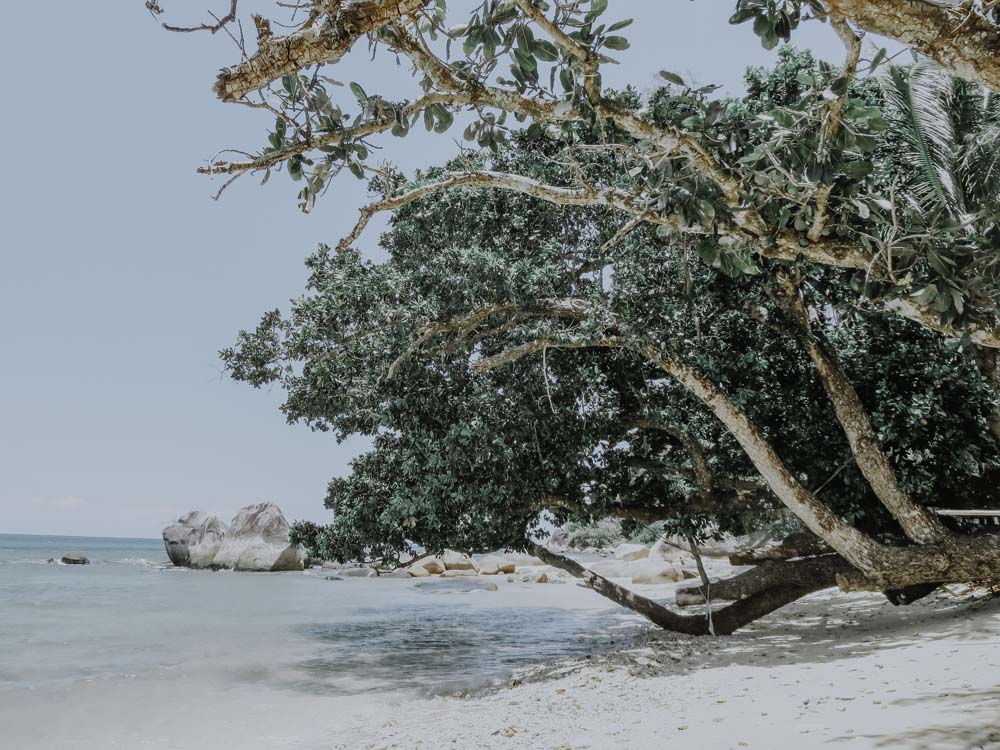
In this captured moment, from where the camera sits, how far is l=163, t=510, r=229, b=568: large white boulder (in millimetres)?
39125

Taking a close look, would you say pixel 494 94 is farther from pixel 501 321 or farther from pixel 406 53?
pixel 501 321

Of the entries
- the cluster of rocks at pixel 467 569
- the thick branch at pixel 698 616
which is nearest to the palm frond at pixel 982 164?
the thick branch at pixel 698 616

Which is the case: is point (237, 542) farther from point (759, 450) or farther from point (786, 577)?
point (759, 450)

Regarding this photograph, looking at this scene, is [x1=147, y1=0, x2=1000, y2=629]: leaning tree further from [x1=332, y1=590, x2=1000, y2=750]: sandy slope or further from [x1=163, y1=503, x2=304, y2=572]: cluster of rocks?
[x1=163, y1=503, x2=304, y2=572]: cluster of rocks

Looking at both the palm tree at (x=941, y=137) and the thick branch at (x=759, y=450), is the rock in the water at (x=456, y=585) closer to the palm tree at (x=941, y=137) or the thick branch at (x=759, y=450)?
the thick branch at (x=759, y=450)

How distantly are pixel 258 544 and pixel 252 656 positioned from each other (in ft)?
84.7

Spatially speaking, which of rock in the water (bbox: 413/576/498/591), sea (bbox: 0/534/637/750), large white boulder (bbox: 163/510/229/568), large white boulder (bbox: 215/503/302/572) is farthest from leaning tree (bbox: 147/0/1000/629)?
large white boulder (bbox: 163/510/229/568)

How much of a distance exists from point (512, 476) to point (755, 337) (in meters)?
3.65

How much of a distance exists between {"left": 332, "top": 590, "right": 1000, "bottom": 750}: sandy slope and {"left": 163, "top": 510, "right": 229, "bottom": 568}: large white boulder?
3565 cm

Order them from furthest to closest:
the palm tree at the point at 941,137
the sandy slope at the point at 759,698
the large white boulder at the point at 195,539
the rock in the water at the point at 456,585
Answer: the large white boulder at the point at 195,539 < the rock in the water at the point at 456,585 < the palm tree at the point at 941,137 < the sandy slope at the point at 759,698

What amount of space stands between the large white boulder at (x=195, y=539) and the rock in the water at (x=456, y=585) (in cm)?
1643

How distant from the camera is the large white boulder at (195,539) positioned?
1540 inches

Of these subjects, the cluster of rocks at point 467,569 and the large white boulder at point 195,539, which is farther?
the large white boulder at point 195,539

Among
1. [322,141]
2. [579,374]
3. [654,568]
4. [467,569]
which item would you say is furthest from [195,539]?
[322,141]
